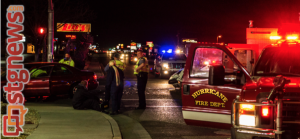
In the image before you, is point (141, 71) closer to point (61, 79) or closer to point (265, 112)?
point (61, 79)

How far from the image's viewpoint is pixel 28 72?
1166 cm

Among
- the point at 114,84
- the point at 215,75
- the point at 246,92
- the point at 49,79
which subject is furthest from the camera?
the point at 49,79

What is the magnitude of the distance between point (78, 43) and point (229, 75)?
34.8 m

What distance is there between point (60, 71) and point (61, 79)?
0.45m

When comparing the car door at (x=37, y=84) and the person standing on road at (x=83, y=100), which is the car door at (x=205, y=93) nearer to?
the person standing on road at (x=83, y=100)

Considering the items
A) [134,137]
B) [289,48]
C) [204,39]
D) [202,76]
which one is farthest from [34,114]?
[204,39]

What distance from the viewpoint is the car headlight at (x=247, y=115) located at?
427cm

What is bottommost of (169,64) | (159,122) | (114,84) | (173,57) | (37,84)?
(159,122)

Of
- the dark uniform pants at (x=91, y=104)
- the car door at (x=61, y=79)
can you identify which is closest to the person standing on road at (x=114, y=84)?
the dark uniform pants at (x=91, y=104)

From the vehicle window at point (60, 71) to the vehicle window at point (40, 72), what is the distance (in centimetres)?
18

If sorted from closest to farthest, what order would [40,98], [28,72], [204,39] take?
1. [28,72]
2. [40,98]
3. [204,39]

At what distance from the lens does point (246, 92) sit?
4.67m

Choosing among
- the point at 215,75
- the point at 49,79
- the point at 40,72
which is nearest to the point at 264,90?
the point at 215,75

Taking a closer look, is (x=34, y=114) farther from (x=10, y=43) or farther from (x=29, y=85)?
(x=29, y=85)
